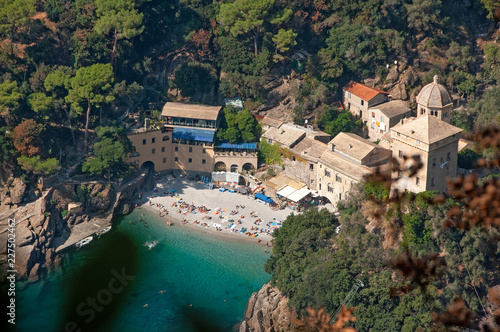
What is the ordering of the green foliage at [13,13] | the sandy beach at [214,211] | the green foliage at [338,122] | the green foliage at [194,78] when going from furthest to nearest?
the green foliage at [194,78], the green foliage at [338,122], the green foliage at [13,13], the sandy beach at [214,211]

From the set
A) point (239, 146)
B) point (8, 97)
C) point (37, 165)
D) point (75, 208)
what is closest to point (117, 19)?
point (8, 97)

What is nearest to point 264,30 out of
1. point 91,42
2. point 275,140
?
point 275,140

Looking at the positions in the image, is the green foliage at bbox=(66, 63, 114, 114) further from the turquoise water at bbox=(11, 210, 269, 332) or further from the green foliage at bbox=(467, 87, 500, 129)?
the green foliage at bbox=(467, 87, 500, 129)

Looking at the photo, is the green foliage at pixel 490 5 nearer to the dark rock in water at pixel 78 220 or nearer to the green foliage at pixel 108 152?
the green foliage at pixel 108 152

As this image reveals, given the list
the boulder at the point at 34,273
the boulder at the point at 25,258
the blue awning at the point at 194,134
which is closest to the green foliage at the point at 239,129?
the blue awning at the point at 194,134

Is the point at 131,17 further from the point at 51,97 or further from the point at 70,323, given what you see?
the point at 70,323

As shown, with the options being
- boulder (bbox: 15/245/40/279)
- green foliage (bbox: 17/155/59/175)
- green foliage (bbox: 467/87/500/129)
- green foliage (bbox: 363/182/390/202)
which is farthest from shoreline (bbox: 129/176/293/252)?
green foliage (bbox: 467/87/500/129)
